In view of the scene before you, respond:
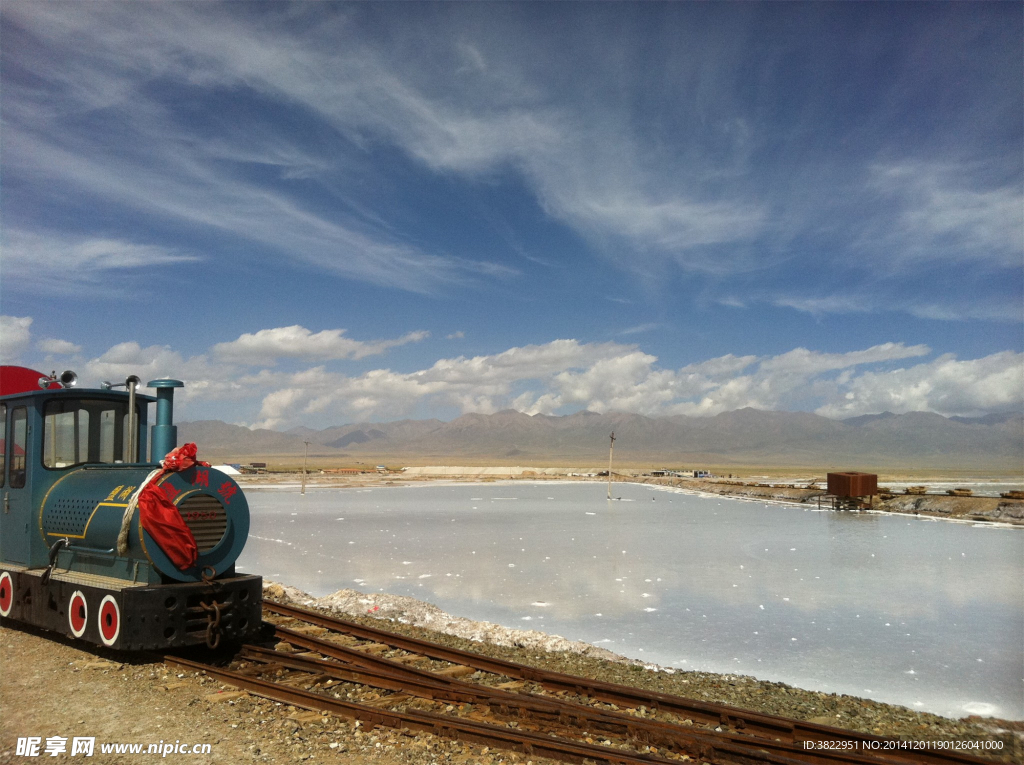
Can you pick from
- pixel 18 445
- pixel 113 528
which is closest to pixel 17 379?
pixel 18 445

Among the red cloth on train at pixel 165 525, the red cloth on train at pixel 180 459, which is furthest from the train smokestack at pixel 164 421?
the red cloth on train at pixel 165 525

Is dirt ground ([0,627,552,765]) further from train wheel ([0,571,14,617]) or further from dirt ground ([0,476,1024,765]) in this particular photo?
train wheel ([0,571,14,617])

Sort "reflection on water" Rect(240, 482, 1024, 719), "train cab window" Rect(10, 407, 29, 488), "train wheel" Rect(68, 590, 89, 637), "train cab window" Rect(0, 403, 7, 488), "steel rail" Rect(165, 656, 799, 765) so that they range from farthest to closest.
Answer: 1. "reflection on water" Rect(240, 482, 1024, 719)
2. "train cab window" Rect(0, 403, 7, 488)
3. "train cab window" Rect(10, 407, 29, 488)
4. "train wheel" Rect(68, 590, 89, 637)
5. "steel rail" Rect(165, 656, 799, 765)

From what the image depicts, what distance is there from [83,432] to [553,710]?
25.5 feet

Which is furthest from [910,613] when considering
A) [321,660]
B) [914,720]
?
[321,660]

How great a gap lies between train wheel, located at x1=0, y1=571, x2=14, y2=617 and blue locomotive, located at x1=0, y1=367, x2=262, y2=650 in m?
0.03

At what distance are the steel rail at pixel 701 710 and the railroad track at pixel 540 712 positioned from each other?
0.03 ft

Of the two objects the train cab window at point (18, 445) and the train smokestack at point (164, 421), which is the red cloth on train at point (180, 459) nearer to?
the train smokestack at point (164, 421)

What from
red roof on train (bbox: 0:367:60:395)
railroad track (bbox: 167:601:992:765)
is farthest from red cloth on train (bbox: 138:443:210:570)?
red roof on train (bbox: 0:367:60:395)

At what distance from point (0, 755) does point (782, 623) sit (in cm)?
1270

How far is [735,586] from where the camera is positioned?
57.7 ft

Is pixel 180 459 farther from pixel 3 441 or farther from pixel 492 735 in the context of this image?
pixel 492 735

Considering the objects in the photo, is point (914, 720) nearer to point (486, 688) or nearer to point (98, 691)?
point (486, 688)

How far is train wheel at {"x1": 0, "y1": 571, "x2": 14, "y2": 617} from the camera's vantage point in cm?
993
